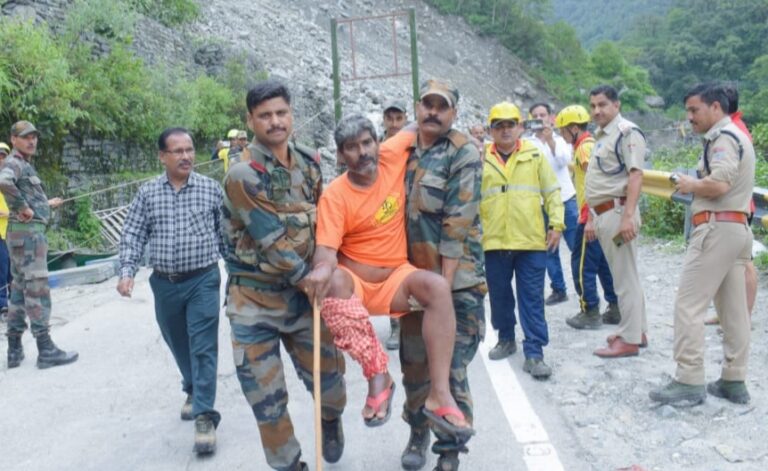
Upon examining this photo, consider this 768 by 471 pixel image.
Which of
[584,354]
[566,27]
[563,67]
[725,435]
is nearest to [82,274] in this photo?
[584,354]

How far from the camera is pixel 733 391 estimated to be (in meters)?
4.33

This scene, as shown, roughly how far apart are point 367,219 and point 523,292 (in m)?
2.11

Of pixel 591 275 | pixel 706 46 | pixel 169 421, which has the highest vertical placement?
pixel 706 46

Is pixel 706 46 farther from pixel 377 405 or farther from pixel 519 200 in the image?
pixel 377 405

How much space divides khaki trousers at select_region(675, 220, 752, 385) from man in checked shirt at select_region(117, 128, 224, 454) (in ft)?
9.43

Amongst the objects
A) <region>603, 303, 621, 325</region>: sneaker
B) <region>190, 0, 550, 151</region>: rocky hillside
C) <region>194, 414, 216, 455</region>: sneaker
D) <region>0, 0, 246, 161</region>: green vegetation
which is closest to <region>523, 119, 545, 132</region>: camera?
<region>603, 303, 621, 325</region>: sneaker

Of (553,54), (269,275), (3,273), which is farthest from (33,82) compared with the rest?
(553,54)

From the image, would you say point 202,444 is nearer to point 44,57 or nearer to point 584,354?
point 584,354

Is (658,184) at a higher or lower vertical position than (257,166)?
lower

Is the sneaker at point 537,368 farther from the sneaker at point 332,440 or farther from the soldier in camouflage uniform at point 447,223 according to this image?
the sneaker at point 332,440

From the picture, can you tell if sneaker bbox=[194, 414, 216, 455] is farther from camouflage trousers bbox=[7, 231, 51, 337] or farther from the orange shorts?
camouflage trousers bbox=[7, 231, 51, 337]

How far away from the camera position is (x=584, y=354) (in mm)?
5531

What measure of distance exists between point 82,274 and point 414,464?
8041mm

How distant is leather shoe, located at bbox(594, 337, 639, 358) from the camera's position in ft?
17.4
